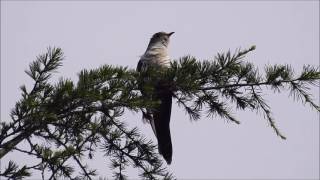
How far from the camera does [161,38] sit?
678cm

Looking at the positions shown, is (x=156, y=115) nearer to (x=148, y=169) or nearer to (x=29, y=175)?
(x=148, y=169)

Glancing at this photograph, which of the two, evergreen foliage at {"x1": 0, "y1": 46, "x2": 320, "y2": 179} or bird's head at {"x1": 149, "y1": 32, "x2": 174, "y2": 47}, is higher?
bird's head at {"x1": 149, "y1": 32, "x2": 174, "y2": 47}

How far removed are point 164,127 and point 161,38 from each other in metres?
1.67

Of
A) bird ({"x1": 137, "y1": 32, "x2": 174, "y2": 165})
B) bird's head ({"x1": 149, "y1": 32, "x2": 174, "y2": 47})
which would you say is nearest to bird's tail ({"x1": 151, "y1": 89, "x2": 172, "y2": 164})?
bird ({"x1": 137, "y1": 32, "x2": 174, "y2": 165})

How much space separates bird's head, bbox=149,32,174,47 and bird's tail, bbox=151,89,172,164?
1358 millimetres

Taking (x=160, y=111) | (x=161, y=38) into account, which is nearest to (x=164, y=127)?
(x=160, y=111)

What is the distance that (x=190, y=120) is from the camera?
4.20 m

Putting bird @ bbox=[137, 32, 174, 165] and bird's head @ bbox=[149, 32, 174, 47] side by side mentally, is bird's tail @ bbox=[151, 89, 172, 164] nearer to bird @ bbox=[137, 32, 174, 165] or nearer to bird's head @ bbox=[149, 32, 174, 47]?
bird @ bbox=[137, 32, 174, 165]

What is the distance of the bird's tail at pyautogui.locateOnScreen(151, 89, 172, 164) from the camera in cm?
518

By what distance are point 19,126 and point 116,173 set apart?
859mm

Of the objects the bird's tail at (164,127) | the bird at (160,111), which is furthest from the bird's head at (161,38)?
the bird's tail at (164,127)

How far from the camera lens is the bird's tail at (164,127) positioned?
17.0 ft

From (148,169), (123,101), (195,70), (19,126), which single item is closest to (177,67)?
(195,70)

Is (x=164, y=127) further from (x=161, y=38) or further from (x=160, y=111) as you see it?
(x=161, y=38)
